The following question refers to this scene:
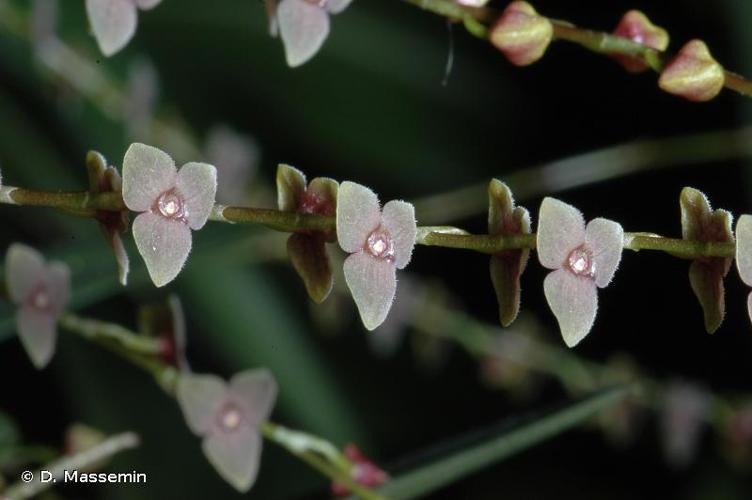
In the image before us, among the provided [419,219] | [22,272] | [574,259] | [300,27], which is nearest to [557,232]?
[574,259]

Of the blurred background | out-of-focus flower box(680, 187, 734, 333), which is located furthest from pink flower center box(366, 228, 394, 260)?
the blurred background

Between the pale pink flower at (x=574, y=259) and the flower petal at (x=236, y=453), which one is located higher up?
the pale pink flower at (x=574, y=259)

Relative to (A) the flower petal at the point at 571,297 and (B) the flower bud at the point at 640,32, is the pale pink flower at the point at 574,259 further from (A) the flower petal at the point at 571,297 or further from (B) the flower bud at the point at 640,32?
(B) the flower bud at the point at 640,32

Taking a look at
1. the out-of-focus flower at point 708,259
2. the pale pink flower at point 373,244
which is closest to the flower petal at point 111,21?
the pale pink flower at point 373,244

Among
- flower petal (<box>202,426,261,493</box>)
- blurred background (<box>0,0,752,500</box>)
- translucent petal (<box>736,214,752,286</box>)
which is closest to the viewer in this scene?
translucent petal (<box>736,214,752,286</box>)

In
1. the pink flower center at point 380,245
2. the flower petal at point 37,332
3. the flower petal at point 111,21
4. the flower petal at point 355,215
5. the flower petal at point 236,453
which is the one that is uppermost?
the flower petal at point 111,21

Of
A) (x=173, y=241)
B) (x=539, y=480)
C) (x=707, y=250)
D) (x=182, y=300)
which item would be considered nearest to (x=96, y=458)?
(x=173, y=241)

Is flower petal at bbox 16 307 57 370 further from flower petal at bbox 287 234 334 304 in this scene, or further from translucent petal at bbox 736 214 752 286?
translucent petal at bbox 736 214 752 286
